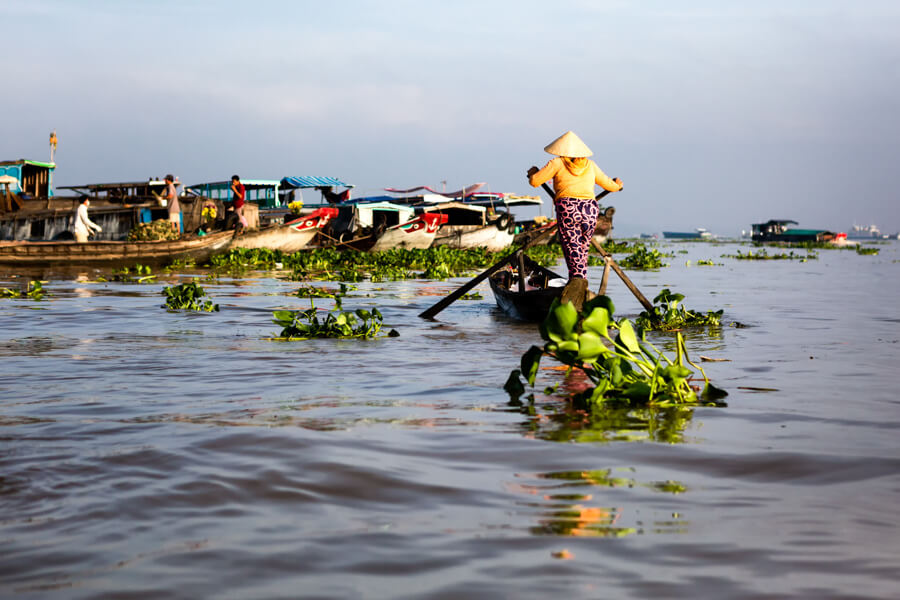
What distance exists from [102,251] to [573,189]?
1576 cm

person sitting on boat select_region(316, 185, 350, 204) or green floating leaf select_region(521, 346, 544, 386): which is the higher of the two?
person sitting on boat select_region(316, 185, 350, 204)

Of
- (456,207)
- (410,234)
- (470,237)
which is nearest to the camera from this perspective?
(410,234)

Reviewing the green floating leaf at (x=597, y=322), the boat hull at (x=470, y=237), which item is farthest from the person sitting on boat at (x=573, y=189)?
the boat hull at (x=470, y=237)

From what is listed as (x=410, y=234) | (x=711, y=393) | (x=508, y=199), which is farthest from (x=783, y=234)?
(x=711, y=393)

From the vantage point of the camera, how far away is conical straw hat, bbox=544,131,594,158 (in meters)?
8.76

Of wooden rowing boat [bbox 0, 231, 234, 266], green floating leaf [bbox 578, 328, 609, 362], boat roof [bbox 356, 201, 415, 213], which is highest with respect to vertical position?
boat roof [bbox 356, 201, 415, 213]

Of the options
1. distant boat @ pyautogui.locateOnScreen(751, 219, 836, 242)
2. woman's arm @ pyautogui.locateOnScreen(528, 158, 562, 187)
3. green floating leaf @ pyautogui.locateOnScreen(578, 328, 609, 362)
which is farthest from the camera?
distant boat @ pyautogui.locateOnScreen(751, 219, 836, 242)

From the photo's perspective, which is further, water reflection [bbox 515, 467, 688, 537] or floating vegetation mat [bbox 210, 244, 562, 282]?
floating vegetation mat [bbox 210, 244, 562, 282]

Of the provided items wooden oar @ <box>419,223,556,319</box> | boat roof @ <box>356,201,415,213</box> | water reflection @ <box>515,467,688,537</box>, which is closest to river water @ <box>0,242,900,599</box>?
water reflection @ <box>515,467,688,537</box>

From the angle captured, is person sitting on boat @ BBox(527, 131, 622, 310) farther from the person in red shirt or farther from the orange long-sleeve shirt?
the person in red shirt

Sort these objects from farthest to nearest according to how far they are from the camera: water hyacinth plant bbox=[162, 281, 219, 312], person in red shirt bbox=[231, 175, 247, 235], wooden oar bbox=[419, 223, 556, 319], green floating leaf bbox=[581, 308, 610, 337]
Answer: person in red shirt bbox=[231, 175, 247, 235] → water hyacinth plant bbox=[162, 281, 219, 312] → wooden oar bbox=[419, 223, 556, 319] → green floating leaf bbox=[581, 308, 610, 337]

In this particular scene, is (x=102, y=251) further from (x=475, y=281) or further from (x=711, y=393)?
(x=711, y=393)

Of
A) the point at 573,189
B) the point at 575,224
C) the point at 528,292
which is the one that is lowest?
the point at 528,292

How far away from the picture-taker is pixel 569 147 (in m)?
8.79
